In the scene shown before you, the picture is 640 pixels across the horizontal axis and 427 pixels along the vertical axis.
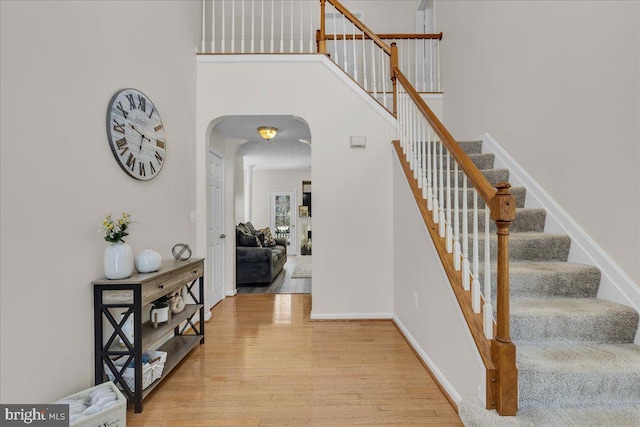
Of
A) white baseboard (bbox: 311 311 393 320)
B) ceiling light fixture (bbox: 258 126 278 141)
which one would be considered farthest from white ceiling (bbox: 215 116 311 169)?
white baseboard (bbox: 311 311 393 320)

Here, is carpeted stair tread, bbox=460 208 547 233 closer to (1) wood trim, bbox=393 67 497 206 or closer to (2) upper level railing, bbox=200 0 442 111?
(1) wood trim, bbox=393 67 497 206

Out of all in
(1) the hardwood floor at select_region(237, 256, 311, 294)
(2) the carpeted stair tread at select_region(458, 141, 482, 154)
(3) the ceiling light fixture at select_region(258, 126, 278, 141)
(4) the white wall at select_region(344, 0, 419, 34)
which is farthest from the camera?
(4) the white wall at select_region(344, 0, 419, 34)

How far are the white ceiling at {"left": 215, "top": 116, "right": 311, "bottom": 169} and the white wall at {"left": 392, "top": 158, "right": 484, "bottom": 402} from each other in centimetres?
157

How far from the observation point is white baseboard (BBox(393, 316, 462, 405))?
1887 millimetres

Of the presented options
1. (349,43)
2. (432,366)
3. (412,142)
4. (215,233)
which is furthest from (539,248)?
(349,43)

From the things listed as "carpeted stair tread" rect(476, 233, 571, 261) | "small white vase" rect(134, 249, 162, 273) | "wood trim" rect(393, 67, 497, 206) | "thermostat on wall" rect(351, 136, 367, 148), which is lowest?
"small white vase" rect(134, 249, 162, 273)

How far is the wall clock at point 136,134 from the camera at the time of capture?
202cm

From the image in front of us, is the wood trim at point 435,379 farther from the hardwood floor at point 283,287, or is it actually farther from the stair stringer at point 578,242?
the hardwood floor at point 283,287

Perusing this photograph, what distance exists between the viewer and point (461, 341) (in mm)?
1800

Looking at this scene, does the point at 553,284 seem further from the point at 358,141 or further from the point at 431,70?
the point at 431,70

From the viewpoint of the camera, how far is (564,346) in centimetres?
168

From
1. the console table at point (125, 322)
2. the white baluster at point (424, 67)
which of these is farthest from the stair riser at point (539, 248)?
the white baluster at point (424, 67)

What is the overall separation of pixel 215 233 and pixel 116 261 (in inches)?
85.6

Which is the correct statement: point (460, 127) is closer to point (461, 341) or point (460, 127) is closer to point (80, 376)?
point (461, 341)
